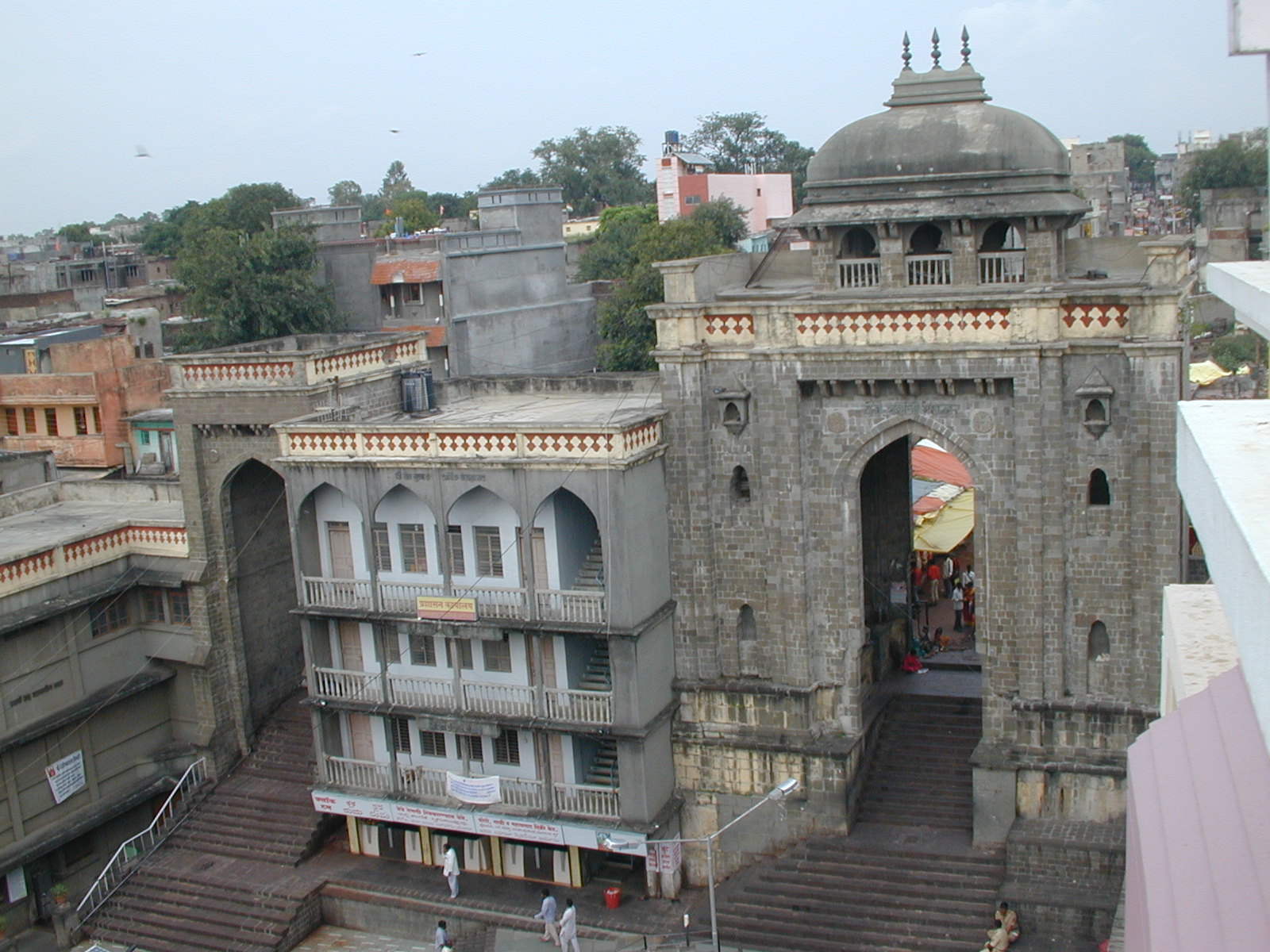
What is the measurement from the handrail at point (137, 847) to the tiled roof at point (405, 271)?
23023 mm

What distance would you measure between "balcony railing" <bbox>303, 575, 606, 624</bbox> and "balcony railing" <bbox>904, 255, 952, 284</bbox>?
7.29m

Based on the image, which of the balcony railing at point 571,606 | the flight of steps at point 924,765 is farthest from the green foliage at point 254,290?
the flight of steps at point 924,765

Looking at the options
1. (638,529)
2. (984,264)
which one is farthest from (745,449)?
(984,264)

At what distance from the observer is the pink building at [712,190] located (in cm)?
7338

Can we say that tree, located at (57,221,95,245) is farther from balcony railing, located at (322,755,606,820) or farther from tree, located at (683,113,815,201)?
balcony railing, located at (322,755,606,820)

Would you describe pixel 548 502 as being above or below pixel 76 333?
below

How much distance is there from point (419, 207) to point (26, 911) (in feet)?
229

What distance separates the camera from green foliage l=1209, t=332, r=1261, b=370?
45094mm

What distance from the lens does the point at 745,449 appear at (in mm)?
21875

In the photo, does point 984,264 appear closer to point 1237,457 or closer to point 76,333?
point 1237,457

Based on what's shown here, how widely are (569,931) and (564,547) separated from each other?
20.2ft

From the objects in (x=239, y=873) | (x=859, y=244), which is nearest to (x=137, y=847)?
(x=239, y=873)

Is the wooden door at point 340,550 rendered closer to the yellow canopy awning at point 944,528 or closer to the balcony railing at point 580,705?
the balcony railing at point 580,705

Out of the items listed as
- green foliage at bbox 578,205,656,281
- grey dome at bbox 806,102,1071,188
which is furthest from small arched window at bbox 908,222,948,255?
green foliage at bbox 578,205,656,281
